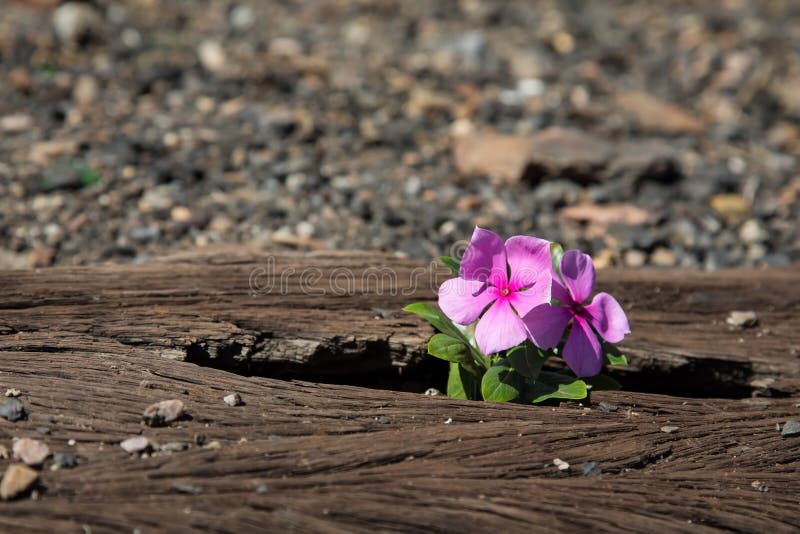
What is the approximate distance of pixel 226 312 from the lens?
2.59 metres

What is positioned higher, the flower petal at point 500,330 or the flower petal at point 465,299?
the flower petal at point 465,299

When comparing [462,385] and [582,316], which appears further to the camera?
[462,385]

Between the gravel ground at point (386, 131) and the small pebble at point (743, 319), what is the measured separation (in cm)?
82

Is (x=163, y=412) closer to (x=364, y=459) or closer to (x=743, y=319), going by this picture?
(x=364, y=459)

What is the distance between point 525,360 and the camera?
219cm

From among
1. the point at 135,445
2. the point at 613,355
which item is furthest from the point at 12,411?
the point at 613,355

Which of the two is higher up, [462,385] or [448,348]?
[448,348]

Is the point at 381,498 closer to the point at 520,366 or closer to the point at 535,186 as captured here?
the point at 520,366

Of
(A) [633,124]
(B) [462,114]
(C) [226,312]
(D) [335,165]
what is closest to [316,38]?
(B) [462,114]

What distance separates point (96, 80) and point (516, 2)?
117 inches

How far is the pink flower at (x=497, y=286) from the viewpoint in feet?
6.84

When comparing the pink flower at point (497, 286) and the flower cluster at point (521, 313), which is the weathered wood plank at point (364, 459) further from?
the pink flower at point (497, 286)

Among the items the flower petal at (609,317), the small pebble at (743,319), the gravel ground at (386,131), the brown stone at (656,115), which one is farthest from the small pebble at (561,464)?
the brown stone at (656,115)

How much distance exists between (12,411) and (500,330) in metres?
1.12
